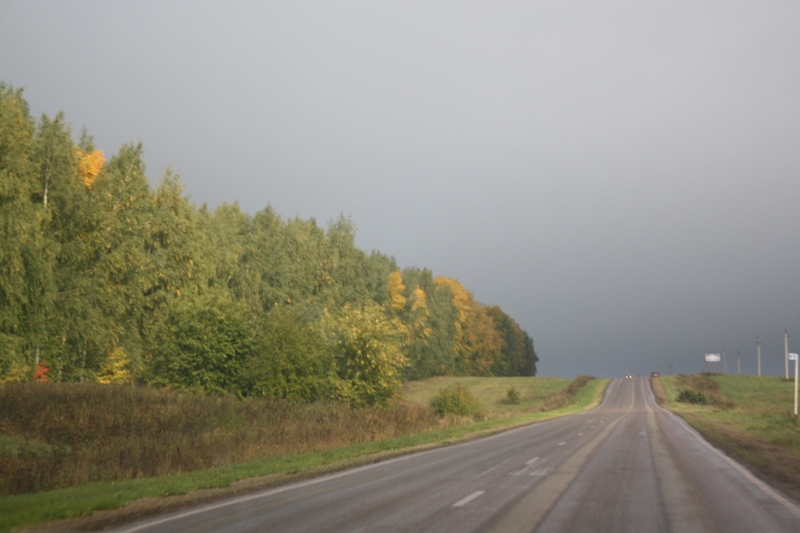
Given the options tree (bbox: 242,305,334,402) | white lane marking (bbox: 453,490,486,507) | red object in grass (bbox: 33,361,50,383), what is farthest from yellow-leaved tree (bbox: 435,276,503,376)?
white lane marking (bbox: 453,490,486,507)

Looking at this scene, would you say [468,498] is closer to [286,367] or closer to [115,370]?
[286,367]

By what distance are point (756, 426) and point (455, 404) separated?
17.4 metres

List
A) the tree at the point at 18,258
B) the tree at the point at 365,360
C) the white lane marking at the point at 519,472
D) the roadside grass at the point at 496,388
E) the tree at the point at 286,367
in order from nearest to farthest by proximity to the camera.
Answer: the white lane marking at the point at 519,472, the tree at the point at 18,258, the tree at the point at 286,367, the tree at the point at 365,360, the roadside grass at the point at 496,388

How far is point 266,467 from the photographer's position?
57.0 feet

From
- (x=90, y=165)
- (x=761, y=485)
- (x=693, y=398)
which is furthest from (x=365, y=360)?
(x=693, y=398)

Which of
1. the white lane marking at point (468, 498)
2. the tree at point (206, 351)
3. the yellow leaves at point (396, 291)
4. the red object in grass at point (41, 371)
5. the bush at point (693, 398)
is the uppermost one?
the yellow leaves at point (396, 291)

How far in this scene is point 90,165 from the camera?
49.8 meters

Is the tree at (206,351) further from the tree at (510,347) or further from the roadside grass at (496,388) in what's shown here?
the tree at (510,347)

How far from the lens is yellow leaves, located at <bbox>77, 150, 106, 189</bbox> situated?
4793 cm

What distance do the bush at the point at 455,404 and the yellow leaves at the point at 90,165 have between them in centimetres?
2694

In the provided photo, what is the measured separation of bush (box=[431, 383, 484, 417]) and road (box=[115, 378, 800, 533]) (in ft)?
79.8

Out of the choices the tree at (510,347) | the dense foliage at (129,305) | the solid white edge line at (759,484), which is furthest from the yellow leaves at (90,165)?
the tree at (510,347)

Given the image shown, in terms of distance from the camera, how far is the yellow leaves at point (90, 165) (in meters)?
47.9

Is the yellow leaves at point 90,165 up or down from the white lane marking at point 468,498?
up
